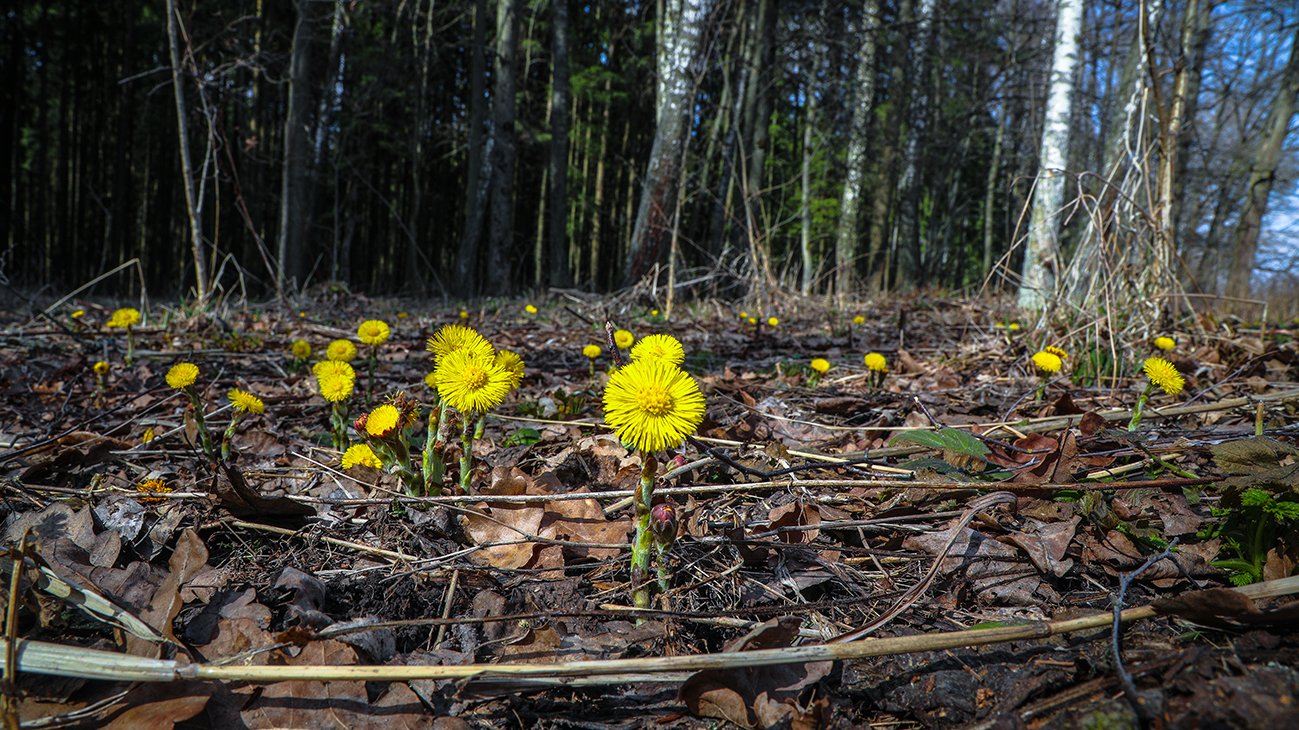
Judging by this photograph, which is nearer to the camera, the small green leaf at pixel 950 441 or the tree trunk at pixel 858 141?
the small green leaf at pixel 950 441

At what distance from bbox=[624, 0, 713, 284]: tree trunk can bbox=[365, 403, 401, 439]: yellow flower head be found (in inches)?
213

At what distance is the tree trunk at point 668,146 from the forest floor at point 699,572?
16.1 feet

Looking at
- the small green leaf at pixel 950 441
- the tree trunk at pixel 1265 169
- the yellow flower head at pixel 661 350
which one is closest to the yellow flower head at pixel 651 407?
the yellow flower head at pixel 661 350

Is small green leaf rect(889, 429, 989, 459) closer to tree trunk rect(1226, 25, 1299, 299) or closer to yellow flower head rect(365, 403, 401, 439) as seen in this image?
yellow flower head rect(365, 403, 401, 439)

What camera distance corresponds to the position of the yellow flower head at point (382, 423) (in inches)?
48.7

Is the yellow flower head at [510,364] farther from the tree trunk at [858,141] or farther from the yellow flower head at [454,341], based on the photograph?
the tree trunk at [858,141]

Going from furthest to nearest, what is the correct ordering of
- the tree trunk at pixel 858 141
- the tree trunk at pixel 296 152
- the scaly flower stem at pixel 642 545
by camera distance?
the tree trunk at pixel 858 141
the tree trunk at pixel 296 152
the scaly flower stem at pixel 642 545

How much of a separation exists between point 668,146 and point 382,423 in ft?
19.5

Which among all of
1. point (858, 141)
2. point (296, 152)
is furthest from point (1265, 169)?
point (296, 152)

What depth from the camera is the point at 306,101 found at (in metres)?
7.61

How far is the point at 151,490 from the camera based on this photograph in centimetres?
132

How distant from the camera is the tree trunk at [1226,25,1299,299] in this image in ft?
33.1

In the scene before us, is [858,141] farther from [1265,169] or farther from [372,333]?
[372,333]

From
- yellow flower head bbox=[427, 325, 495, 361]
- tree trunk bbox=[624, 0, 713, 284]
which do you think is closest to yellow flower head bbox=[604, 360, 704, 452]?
yellow flower head bbox=[427, 325, 495, 361]
